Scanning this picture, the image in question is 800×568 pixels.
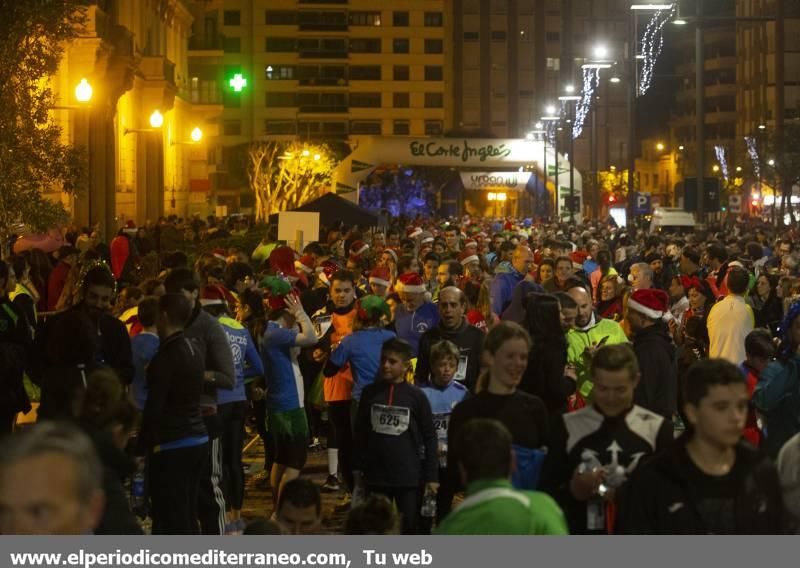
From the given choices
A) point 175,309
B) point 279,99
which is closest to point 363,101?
point 279,99

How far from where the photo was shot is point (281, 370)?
38.3 ft

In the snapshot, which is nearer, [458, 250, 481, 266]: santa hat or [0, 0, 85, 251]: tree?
[458, 250, 481, 266]: santa hat

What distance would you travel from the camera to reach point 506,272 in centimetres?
1759

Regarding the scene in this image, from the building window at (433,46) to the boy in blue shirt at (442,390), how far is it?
134801 millimetres

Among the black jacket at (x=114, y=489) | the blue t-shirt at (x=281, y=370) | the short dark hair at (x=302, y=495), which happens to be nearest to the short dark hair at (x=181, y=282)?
the blue t-shirt at (x=281, y=370)

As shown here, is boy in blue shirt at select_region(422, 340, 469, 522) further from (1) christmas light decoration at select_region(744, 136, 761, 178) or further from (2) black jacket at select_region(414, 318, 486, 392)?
(1) christmas light decoration at select_region(744, 136, 761, 178)

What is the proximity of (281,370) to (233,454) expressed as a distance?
2.53ft

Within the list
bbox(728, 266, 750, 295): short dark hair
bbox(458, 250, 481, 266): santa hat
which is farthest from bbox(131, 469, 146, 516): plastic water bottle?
bbox(458, 250, 481, 266): santa hat

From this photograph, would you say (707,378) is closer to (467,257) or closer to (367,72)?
(467,257)

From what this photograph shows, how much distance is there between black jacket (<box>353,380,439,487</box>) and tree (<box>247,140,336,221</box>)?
231ft

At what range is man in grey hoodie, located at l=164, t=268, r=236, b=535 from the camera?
9.94 m

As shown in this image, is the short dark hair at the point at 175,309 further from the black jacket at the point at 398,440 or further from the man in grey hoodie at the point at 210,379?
the black jacket at the point at 398,440

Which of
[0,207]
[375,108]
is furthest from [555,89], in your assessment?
[0,207]

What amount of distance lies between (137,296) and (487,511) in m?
7.94
